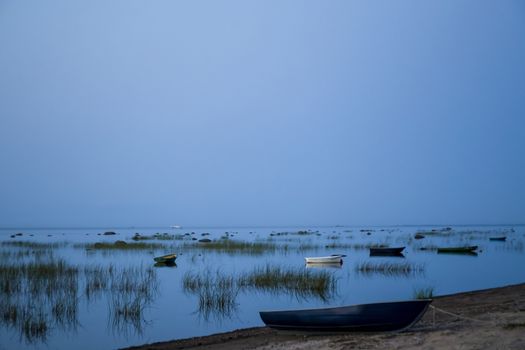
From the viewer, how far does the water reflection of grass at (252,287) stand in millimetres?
15796

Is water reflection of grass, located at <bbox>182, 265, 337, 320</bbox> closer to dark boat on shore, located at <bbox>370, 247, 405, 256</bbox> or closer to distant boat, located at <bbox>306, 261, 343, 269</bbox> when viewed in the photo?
distant boat, located at <bbox>306, 261, 343, 269</bbox>

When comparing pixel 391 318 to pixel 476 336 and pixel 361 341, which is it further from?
pixel 476 336

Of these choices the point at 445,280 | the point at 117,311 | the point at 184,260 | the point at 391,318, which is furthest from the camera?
the point at 184,260

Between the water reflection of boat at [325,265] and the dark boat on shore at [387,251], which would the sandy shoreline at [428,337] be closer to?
the water reflection of boat at [325,265]

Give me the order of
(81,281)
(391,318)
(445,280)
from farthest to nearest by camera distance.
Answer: (445,280)
(81,281)
(391,318)

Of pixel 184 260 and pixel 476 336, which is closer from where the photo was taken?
pixel 476 336

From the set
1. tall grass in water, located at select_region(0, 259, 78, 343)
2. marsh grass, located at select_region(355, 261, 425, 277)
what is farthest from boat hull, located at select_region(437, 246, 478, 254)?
tall grass in water, located at select_region(0, 259, 78, 343)

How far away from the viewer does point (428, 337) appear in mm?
8742

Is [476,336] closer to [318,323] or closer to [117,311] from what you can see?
[318,323]

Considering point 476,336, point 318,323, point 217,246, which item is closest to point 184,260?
point 217,246

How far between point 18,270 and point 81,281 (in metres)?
2.56

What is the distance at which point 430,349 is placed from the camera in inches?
307

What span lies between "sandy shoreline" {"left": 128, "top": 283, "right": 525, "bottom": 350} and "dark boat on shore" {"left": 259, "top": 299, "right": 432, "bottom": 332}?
0.16 metres

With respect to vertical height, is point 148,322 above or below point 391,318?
below
